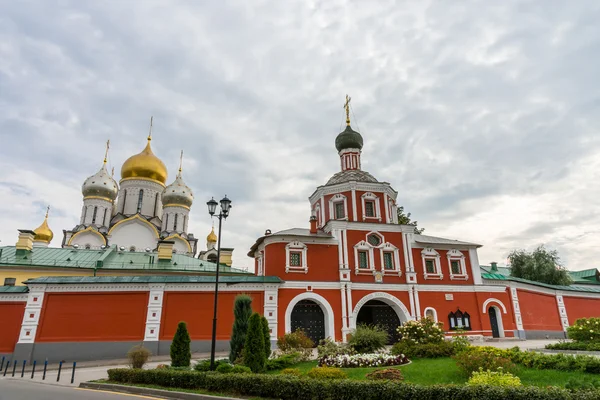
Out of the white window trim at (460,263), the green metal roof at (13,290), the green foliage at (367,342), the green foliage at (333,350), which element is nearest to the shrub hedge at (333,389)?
the green foliage at (333,350)

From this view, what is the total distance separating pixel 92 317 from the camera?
61.3 ft

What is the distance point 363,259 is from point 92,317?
15358 mm

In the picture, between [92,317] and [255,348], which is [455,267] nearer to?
[255,348]

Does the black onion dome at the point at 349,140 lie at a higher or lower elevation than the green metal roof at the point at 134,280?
higher

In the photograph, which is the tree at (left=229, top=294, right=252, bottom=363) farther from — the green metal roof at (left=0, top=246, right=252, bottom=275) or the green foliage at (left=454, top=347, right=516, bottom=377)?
the green metal roof at (left=0, top=246, right=252, bottom=275)

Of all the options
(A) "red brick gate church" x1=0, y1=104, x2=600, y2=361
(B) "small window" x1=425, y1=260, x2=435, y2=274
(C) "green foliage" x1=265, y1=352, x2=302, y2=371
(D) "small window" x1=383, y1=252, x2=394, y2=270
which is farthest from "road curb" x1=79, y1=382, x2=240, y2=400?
(B) "small window" x1=425, y1=260, x2=435, y2=274

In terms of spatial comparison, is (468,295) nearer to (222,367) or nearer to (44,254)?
(222,367)

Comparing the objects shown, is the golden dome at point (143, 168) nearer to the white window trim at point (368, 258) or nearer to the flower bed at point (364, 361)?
the white window trim at point (368, 258)

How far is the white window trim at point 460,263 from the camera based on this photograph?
2506 centimetres

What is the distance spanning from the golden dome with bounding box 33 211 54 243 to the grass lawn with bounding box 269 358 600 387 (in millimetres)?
37327

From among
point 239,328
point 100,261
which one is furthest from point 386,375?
point 100,261

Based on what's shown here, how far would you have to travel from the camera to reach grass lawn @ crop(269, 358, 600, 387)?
9.29 metres

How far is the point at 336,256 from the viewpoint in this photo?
2353 cm

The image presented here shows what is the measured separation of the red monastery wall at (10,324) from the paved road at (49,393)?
25.5ft
